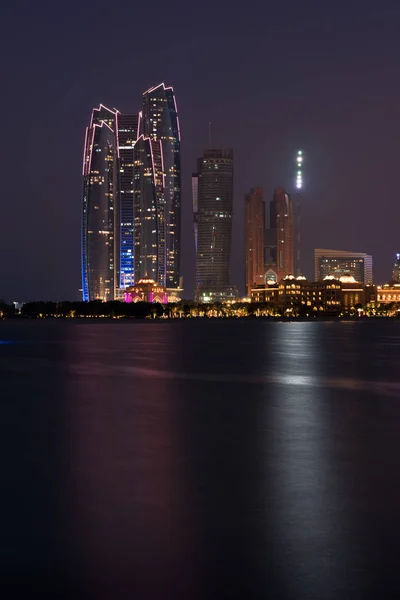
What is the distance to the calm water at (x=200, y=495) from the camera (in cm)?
787

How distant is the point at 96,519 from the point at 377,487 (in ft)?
15.2

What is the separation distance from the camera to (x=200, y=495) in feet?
37.6

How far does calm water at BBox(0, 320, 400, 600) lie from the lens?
7.87 m

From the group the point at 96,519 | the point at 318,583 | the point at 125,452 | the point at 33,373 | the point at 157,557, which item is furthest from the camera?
the point at 33,373

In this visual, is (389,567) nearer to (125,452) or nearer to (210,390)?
(125,452)

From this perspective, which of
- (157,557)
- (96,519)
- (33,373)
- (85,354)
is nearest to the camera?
(157,557)

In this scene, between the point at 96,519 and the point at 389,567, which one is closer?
the point at 389,567

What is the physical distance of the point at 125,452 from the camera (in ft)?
50.0

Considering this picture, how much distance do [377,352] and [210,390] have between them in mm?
28611

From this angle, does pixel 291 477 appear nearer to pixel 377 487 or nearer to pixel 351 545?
pixel 377 487

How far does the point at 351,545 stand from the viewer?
8.86 metres

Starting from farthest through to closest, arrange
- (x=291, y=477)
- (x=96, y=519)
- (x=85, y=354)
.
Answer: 1. (x=85, y=354)
2. (x=291, y=477)
3. (x=96, y=519)

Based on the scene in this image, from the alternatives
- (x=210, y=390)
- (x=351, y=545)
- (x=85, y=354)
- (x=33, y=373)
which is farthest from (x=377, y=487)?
(x=85, y=354)

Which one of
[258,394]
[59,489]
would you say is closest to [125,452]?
[59,489]
